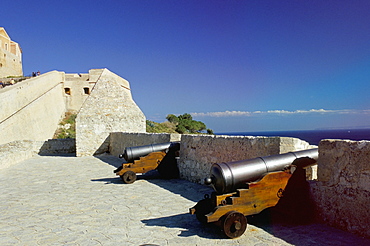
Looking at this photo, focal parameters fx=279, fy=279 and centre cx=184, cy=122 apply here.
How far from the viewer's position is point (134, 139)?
32.3ft

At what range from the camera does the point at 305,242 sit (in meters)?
2.72

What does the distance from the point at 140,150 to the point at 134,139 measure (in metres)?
A: 3.45

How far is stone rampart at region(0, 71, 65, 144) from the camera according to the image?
15562mm

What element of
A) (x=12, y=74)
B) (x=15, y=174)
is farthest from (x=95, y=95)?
(x=12, y=74)

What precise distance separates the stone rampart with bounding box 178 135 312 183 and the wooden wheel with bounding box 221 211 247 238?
1362 millimetres

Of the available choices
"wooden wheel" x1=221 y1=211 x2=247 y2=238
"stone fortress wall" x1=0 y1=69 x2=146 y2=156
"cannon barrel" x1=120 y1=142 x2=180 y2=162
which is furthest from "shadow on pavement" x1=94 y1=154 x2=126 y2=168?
"wooden wheel" x1=221 y1=211 x2=247 y2=238

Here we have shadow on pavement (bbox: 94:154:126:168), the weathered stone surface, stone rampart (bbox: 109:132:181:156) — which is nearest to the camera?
stone rampart (bbox: 109:132:181:156)

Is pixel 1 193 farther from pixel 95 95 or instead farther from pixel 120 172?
pixel 95 95

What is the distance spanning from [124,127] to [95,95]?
83.9 inches

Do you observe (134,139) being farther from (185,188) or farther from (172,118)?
(172,118)

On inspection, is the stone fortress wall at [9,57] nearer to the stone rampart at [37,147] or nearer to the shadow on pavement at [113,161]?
the stone rampart at [37,147]

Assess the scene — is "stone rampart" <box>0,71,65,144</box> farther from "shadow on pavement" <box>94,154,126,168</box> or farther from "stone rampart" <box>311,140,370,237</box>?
"stone rampart" <box>311,140,370,237</box>

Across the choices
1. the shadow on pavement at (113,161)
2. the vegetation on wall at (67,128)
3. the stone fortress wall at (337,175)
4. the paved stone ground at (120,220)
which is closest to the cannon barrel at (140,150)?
the paved stone ground at (120,220)

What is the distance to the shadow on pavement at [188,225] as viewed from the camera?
9.96 feet
